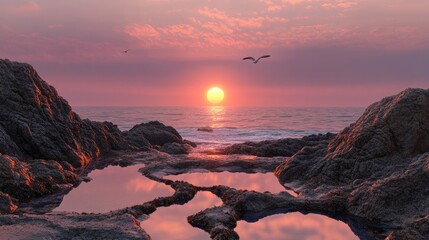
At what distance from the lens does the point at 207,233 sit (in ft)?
36.7

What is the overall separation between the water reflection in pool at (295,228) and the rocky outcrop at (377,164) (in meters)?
1.52

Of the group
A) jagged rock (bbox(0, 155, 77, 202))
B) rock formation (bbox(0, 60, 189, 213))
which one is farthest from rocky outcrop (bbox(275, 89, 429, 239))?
rock formation (bbox(0, 60, 189, 213))

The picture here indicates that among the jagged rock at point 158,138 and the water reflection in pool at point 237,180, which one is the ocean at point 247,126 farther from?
the water reflection in pool at point 237,180

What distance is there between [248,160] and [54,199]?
12.0 meters

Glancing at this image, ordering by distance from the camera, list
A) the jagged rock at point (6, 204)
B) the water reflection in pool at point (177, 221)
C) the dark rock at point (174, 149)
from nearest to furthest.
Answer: the water reflection in pool at point (177, 221) < the jagged rock at point (6, 204) < the dark rock at point (174, 149)

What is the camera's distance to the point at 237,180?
18953 mm

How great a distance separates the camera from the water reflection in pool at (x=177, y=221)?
1109 cm

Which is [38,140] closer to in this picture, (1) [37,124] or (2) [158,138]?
(1) [37,124]

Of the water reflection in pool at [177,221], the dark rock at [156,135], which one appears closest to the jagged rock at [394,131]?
the water reflection in pool at [177,221]

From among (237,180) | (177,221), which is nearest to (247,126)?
(237,180)

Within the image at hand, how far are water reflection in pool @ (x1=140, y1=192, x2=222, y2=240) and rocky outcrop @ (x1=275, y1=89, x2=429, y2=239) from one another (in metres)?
4.26

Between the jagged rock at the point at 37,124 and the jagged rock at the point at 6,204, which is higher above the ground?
the jagged rock at the point at 37,124

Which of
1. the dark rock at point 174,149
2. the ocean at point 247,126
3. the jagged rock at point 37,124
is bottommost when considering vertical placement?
the ocean at point 247,126

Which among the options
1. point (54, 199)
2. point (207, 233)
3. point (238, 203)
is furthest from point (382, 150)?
point (54, 199)
